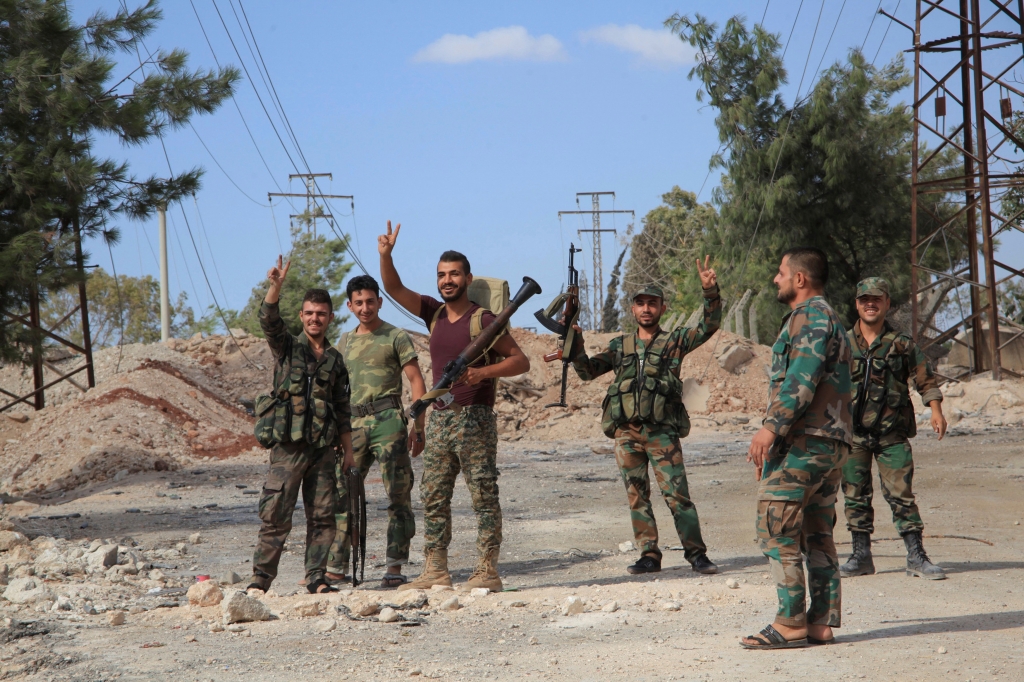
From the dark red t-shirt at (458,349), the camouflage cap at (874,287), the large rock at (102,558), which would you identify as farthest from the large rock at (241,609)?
the camouflage cap at (874,287)

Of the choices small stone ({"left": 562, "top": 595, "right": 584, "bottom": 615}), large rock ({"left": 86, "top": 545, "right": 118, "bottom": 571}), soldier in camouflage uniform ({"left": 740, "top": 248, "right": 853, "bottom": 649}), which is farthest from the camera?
large rock ({"left": 86, "top": 545, "right": 118, "bottom": 571})

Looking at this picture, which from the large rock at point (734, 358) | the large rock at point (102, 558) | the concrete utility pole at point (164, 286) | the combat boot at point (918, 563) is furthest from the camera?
the concrete utility pole at point (164, 286)

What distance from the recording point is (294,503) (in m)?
5.58

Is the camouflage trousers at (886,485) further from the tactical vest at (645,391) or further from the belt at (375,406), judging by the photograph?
the belt at (375,406)

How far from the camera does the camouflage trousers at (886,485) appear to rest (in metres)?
5.89

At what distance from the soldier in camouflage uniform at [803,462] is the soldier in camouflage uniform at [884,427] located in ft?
5.66

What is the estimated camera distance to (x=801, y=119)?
2769cm

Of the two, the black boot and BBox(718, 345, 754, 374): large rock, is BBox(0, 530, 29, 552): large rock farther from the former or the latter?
BBox(718, 345, 754, 374): large rock

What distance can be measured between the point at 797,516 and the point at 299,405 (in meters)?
2.86

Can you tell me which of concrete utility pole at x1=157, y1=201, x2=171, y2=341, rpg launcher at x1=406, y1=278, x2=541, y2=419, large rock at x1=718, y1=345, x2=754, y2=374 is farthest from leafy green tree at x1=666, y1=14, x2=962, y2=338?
rpg launcher at x1=406, y1=278, x2=541, y2=419

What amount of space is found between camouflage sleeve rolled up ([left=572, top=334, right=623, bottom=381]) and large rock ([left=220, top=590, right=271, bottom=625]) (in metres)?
2.33

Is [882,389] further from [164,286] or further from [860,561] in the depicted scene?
[164,286]

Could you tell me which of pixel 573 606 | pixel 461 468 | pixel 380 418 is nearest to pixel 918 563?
pixel 573 606

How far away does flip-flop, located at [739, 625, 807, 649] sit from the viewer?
13.8ft
